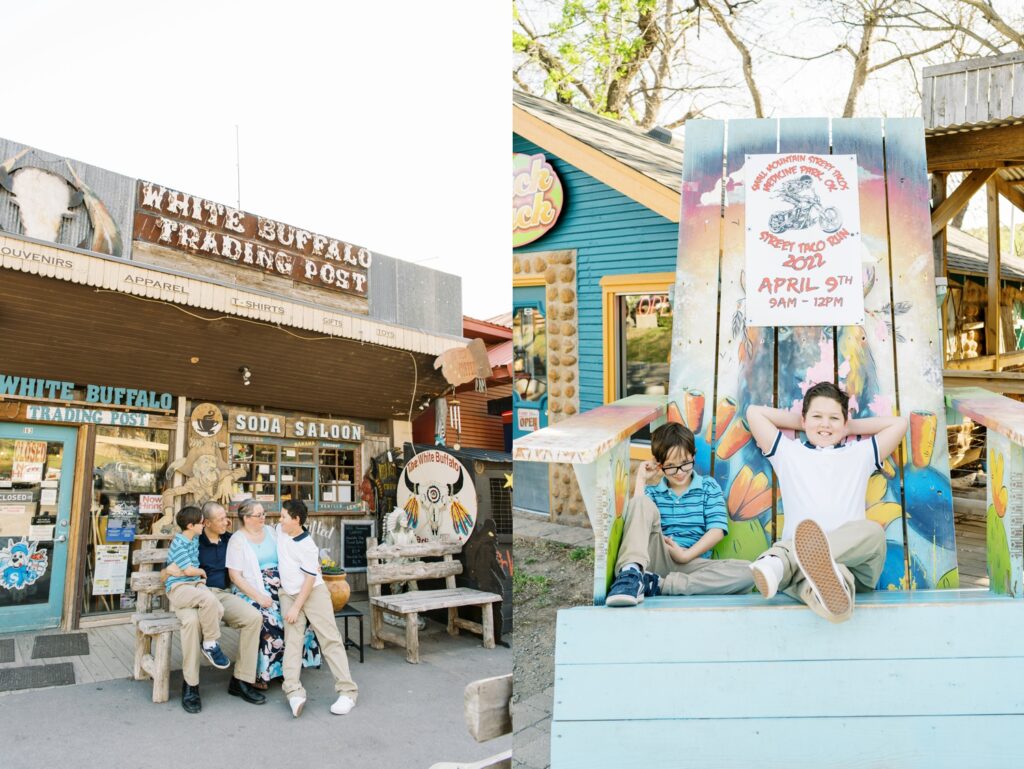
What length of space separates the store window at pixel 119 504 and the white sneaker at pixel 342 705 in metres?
1.55

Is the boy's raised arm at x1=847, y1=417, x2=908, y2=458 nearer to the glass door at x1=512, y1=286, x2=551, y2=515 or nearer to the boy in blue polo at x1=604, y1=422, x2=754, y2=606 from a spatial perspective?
the boy in blue polo at x1=604, y1=422, x2=754, y2=606

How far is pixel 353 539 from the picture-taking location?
399 cm

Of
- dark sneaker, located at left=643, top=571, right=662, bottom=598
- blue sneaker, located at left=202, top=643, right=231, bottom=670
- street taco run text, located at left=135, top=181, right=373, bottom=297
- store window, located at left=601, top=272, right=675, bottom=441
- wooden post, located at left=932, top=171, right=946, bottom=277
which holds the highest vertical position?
wooden post, located at left=932, top=171, right=946, bottom=277

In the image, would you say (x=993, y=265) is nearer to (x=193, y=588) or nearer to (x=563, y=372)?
(x=563, y=372)

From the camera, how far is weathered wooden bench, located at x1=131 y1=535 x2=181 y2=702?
2600 millimetres

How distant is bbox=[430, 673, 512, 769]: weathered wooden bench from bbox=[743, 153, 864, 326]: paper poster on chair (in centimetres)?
123

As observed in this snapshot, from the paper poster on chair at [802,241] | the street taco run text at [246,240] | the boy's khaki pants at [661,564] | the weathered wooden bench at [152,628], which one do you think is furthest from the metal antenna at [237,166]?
the boy's khaki pants at [661,564]

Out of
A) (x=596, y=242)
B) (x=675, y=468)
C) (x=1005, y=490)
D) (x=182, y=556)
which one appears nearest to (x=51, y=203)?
(x=182, y=556)

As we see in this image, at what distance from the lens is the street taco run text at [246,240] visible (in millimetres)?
2537

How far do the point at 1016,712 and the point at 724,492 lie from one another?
→ 33.9 inches

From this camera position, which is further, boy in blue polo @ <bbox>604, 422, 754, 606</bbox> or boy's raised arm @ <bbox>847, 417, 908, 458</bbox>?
boy's raised arm @ <bbox>847, 417, 908, 458</bbox>

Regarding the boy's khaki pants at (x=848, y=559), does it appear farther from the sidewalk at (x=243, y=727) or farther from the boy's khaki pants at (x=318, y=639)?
the boy's khaki pants at (x=318, y=639)

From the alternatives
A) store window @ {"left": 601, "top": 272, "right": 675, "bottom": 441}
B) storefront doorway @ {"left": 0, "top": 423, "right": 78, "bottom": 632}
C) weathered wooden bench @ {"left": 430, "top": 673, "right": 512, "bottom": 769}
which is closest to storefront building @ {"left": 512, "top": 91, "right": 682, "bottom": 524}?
store window @ {"left": 601, "top": 272, "right": 675, "bottom": 441}

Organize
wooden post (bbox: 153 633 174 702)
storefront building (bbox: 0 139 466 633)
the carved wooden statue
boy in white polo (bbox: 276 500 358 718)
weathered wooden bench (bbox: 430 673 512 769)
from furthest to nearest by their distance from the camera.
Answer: the carved wooden statue
boy in white polo (bbox: 276 500 358 718)
wooden post (bbox: 153 633 174 702)
storefront building (bbox: 0 139 466 633)
weathered wooden bench (bbox: 430 673 512 769)
